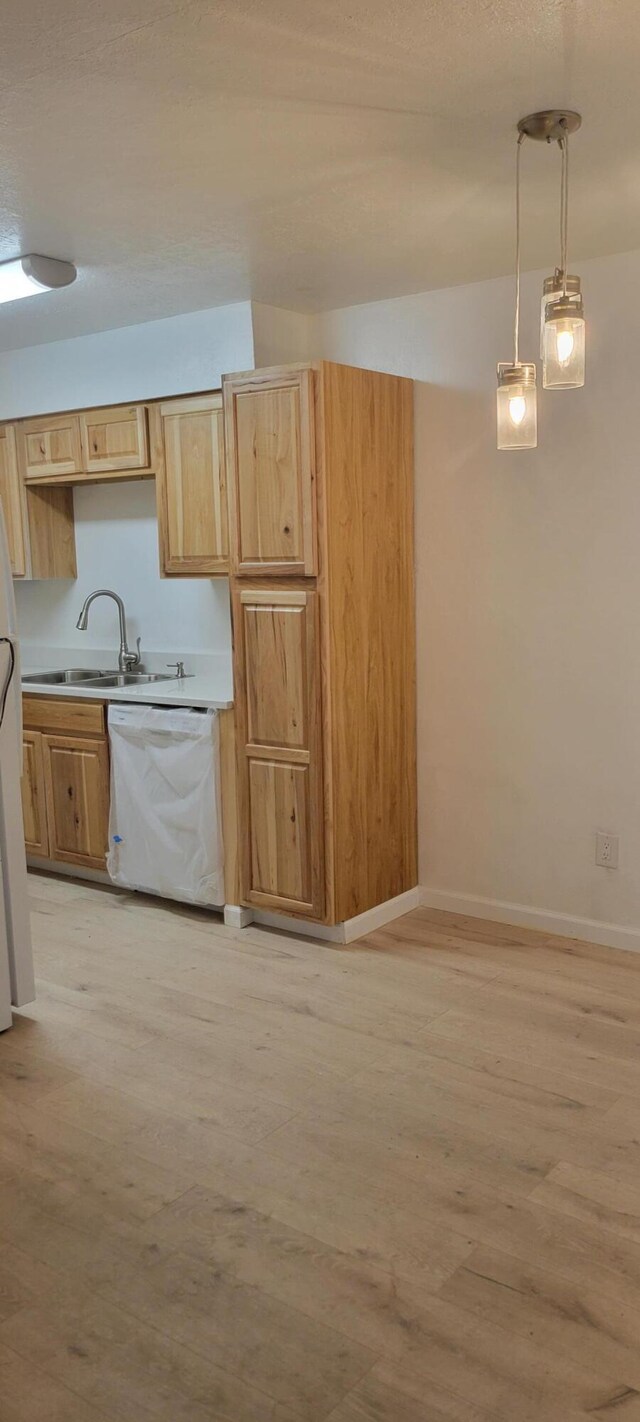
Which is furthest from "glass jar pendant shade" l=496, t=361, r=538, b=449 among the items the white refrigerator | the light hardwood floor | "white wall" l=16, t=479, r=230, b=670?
"white wall" l=16, t=479, r=230, b=670

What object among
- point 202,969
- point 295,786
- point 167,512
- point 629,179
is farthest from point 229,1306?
point 167,512

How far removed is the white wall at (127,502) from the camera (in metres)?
4.35

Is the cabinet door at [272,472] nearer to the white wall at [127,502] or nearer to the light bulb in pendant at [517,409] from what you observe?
the white wall at [127,502]

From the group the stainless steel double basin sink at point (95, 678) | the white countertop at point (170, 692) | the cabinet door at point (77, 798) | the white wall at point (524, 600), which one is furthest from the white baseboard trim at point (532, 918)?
the stainless steel double basin sink at point (95, 678)

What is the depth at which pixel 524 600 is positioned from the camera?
3.94 metres

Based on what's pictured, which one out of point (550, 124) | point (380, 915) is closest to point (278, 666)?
point (380, 915)

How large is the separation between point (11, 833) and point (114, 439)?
79.7 inches

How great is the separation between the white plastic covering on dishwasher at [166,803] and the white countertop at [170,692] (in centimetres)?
4

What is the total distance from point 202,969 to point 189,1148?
1.14m

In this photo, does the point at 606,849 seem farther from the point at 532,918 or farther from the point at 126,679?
the point at 126,679

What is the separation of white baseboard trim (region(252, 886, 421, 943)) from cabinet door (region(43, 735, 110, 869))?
0.85 m

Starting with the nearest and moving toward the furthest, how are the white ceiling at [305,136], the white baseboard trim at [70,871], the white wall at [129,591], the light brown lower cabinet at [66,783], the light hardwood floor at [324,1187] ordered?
the light hardwood floor at [324,1187], the white ceiling at [305,136], the light brown lower cabinet at [66,783], the white baseboard trim at [70,871], the white wall at [129,591]

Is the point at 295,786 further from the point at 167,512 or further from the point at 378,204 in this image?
the point at 378,204

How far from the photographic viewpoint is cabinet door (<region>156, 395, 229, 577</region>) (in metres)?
4.23
